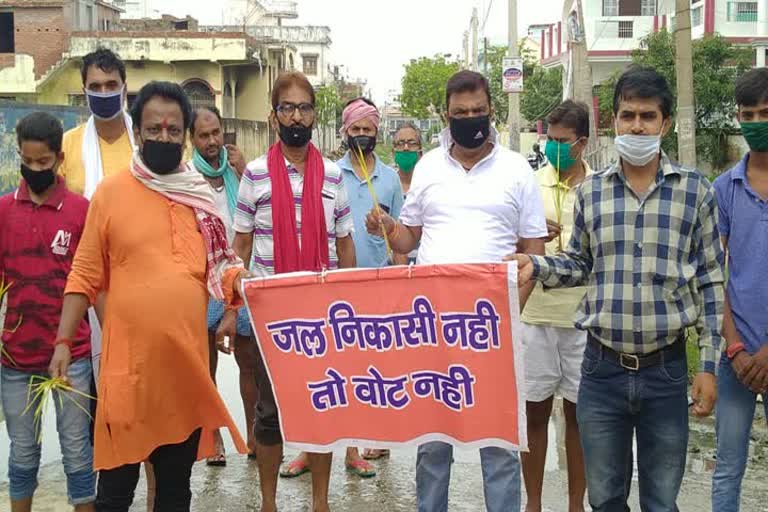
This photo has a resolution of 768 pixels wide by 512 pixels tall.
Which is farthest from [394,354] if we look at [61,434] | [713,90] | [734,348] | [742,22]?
[742,22]

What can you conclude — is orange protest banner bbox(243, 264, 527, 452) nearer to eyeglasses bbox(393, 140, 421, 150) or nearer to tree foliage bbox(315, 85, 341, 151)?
eyeglasses bbox(393, 140, 421, 150)

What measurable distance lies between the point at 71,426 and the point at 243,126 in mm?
33579

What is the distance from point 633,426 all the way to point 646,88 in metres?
1.33

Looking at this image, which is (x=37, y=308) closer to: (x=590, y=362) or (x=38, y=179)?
(x=38, y=179)

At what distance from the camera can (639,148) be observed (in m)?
3.78

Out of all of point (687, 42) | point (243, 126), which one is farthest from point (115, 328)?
point (243, 126)

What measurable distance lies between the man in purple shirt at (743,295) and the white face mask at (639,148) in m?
0.62

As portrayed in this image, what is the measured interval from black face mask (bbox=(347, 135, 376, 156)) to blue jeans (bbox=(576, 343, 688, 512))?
2.53 meters

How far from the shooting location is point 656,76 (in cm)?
389

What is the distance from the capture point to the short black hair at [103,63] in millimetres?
5125

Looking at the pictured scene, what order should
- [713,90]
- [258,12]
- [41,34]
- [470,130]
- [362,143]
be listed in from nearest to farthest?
1. [470,130]
2. [362,143]
3. [713,90]
4. [41,34]
5. [258,12]

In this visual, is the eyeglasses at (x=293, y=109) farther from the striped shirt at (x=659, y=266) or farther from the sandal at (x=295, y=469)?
the sandal at (x=295, y=469)

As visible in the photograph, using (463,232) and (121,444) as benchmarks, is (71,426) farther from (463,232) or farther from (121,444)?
(463,232)

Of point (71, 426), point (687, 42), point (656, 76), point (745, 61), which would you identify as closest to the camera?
point (656, 76)
